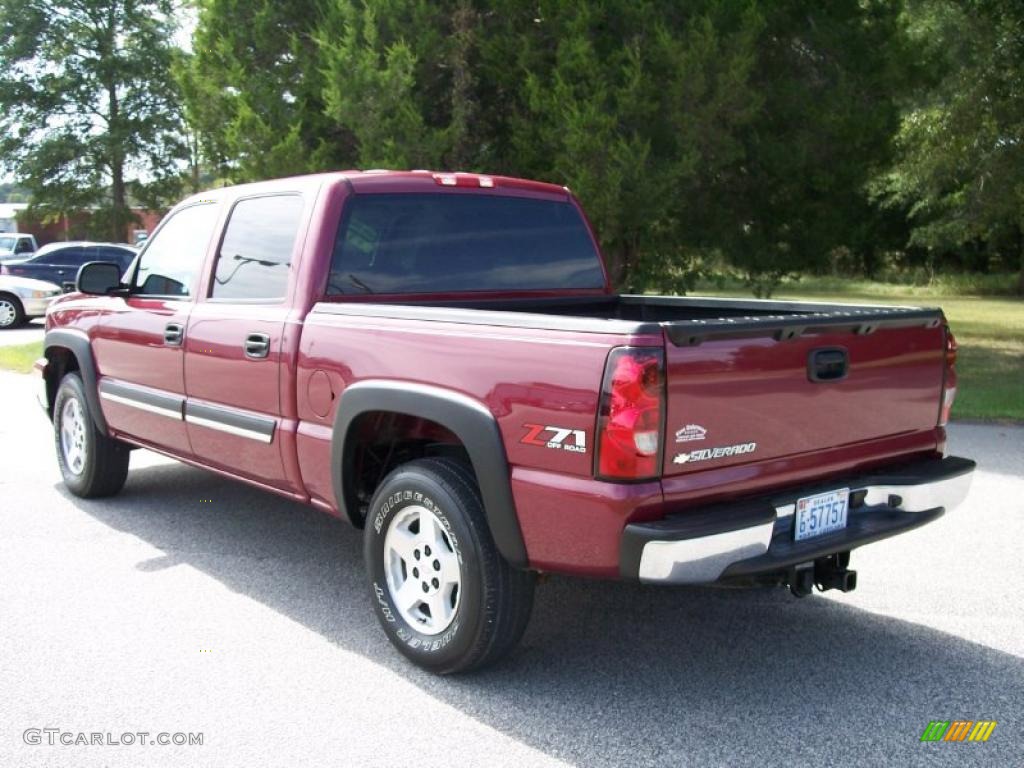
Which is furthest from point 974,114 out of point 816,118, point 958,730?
point 958,730

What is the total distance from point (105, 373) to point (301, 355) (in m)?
2.24

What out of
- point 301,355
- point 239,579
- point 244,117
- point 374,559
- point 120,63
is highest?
point 120,63

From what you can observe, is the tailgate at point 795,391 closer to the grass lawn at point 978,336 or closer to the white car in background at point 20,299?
the grass lawn at point 978,336

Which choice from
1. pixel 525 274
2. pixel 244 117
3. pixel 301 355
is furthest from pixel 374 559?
pixel 244 117

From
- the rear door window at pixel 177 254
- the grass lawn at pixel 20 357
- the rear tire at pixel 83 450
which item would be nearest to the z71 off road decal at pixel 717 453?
the rear door window at pixel 177 254

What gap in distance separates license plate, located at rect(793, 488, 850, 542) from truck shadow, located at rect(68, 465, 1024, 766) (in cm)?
63

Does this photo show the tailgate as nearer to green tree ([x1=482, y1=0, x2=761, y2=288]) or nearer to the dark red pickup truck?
the dark red pickup truck

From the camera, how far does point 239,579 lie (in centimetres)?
520

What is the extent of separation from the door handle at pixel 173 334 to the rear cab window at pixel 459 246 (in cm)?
115

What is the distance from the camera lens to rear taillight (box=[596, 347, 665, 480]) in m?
3.31

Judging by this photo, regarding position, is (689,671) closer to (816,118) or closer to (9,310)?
(816,118)

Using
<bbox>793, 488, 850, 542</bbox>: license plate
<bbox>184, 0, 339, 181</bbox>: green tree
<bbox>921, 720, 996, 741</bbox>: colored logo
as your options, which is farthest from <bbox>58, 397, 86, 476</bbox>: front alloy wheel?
<bbox>184, 0, 339, 181</bbox>: green tree

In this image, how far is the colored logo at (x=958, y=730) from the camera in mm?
3561

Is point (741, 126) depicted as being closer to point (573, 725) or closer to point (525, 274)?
point (525, 274)
